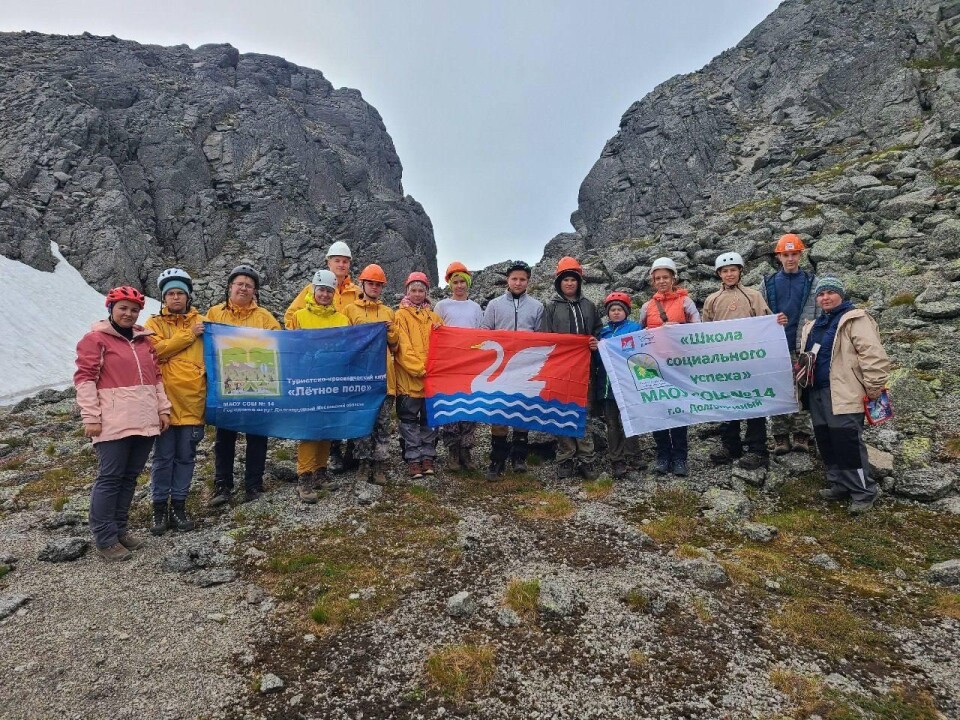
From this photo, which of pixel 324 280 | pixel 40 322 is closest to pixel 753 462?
pixel 324 280

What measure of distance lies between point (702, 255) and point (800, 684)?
15.7 m

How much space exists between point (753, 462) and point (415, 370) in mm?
6271

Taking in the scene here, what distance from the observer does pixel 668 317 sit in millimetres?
9258

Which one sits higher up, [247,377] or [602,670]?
[247,377]

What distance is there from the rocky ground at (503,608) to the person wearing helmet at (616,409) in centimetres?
Result: 84

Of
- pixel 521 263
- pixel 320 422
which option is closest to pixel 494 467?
pixel 320 422

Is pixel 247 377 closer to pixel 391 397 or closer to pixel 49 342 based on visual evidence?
pixel 391 397

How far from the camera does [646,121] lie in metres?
72.5

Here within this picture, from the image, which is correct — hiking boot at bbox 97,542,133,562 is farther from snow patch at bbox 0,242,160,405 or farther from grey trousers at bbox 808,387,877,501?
snow patch at bbox 0,242,160,405

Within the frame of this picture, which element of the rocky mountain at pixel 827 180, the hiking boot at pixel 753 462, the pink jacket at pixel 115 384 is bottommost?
the hiking boot at pixel 753 462

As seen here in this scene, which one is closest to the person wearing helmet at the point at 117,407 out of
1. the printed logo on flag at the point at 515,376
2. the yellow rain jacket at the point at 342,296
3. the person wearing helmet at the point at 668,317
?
the yellow rain jacket at the point at 342,296

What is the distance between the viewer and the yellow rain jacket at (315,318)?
9.02 metres

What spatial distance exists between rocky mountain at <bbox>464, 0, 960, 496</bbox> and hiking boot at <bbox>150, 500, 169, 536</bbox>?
1106 cm

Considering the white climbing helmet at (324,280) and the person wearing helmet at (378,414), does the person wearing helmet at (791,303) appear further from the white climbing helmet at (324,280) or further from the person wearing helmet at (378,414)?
the white climbing helmet at (324,280)
